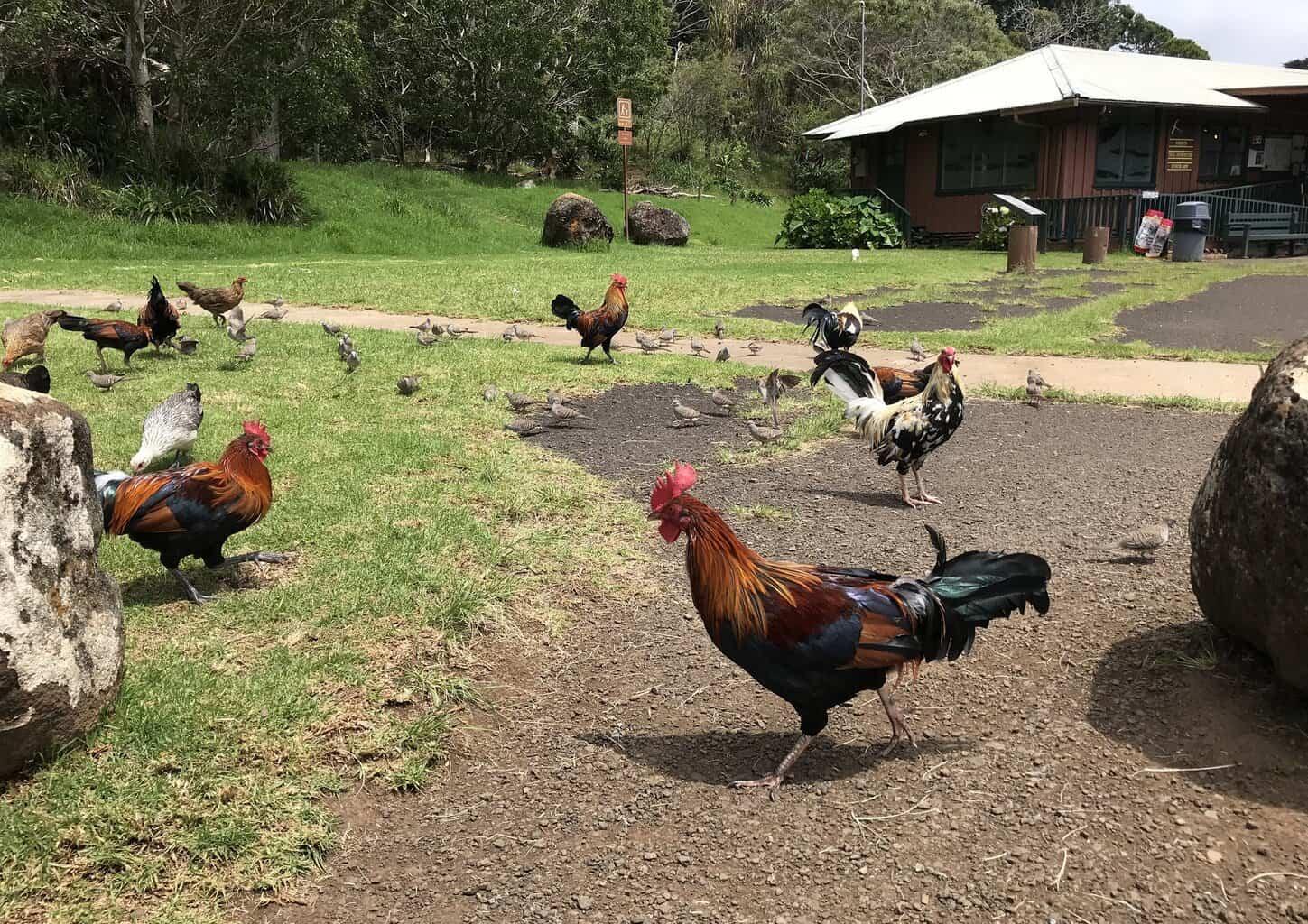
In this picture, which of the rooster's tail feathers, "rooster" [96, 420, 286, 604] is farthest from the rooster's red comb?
the rooster's tail feathers

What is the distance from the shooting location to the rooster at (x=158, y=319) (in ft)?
33.3

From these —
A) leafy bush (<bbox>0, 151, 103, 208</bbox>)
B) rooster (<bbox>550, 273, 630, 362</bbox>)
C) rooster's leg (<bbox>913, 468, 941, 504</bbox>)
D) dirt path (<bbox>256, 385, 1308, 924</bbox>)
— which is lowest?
dirt path (<bbox>256, 385, 1308, 924</bbox>)

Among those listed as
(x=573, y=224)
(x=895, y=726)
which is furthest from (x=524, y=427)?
(x=573, y=224)

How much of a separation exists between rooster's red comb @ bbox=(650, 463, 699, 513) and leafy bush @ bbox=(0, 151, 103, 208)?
977 inches

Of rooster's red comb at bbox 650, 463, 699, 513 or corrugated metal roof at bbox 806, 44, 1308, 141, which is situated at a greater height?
corrugated metal roof at bbox 806, 44, 1308, 141

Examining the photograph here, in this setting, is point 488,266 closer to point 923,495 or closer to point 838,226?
point 838,226

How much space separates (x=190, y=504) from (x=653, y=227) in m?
27.2

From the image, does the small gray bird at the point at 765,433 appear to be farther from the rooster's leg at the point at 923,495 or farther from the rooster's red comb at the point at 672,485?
the rooster's red comb at the point at 672,485

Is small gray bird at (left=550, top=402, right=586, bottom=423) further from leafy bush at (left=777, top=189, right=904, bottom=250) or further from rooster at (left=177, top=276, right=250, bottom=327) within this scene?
leafy bush at (left=777, top=189, right=904, bottom=250)

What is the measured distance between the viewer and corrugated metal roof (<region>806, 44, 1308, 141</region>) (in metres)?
28.7

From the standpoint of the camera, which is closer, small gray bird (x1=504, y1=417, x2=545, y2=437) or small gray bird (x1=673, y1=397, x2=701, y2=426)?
small gray bird (x1=504, y1=417, x2=545, y2=437)

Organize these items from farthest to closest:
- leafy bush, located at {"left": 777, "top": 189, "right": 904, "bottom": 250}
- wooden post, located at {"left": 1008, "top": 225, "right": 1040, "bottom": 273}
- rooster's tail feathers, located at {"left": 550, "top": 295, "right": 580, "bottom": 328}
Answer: leafy bush, located at {"left": 777, "top": 189, "right": 904, "bottom": 250}, wooden post, located at {"left": 1008, "top": 225, "right": 1040, "bottom": 273}, rooster's tail feathers, located at {"left": 550, "top": 295, "right": 580, "bottom": 328}

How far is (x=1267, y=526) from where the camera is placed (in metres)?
3.62

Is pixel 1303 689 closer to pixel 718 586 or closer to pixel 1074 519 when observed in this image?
pixel 718 586
